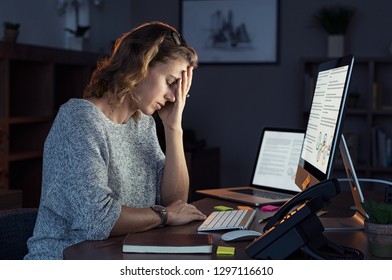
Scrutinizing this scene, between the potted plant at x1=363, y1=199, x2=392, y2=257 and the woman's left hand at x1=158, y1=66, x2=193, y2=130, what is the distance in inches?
32.1

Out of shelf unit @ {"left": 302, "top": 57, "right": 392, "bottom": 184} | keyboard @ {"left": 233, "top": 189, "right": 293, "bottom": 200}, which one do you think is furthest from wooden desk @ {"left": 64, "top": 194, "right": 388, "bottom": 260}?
shelf unit @ {"left": 302, "top": 57, "right": 392, "bottom": 184}

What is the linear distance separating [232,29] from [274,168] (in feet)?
11.4

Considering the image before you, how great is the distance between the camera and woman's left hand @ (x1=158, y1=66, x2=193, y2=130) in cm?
217

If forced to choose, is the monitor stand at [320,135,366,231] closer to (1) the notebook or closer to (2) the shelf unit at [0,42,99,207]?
(1) the notebook

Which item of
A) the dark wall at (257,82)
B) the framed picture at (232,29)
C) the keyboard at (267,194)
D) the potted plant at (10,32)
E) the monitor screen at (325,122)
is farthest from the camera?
the framed picture at (232,29)

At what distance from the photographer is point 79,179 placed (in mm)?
1729

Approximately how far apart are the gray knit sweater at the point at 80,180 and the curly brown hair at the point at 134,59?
0.33 ft

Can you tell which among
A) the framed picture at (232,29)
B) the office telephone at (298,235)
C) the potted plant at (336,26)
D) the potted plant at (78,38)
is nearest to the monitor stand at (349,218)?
the office telephone at (298,235)

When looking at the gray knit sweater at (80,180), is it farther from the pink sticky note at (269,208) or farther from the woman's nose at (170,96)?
the pink sticky note at (269,208)

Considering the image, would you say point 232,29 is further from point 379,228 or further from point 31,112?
point 379,228

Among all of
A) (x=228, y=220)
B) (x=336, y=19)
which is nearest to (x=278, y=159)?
(x=228, y=220)

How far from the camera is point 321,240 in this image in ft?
5.04

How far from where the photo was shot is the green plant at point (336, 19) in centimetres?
558

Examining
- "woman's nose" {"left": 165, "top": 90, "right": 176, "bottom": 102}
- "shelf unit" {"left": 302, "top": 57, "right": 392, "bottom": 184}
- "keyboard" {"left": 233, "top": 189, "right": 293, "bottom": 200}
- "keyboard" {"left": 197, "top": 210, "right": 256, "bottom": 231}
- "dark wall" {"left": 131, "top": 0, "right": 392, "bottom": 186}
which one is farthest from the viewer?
"dark wall" {"left": 131, "top": 0, "right": 392, "bottom": 186}
